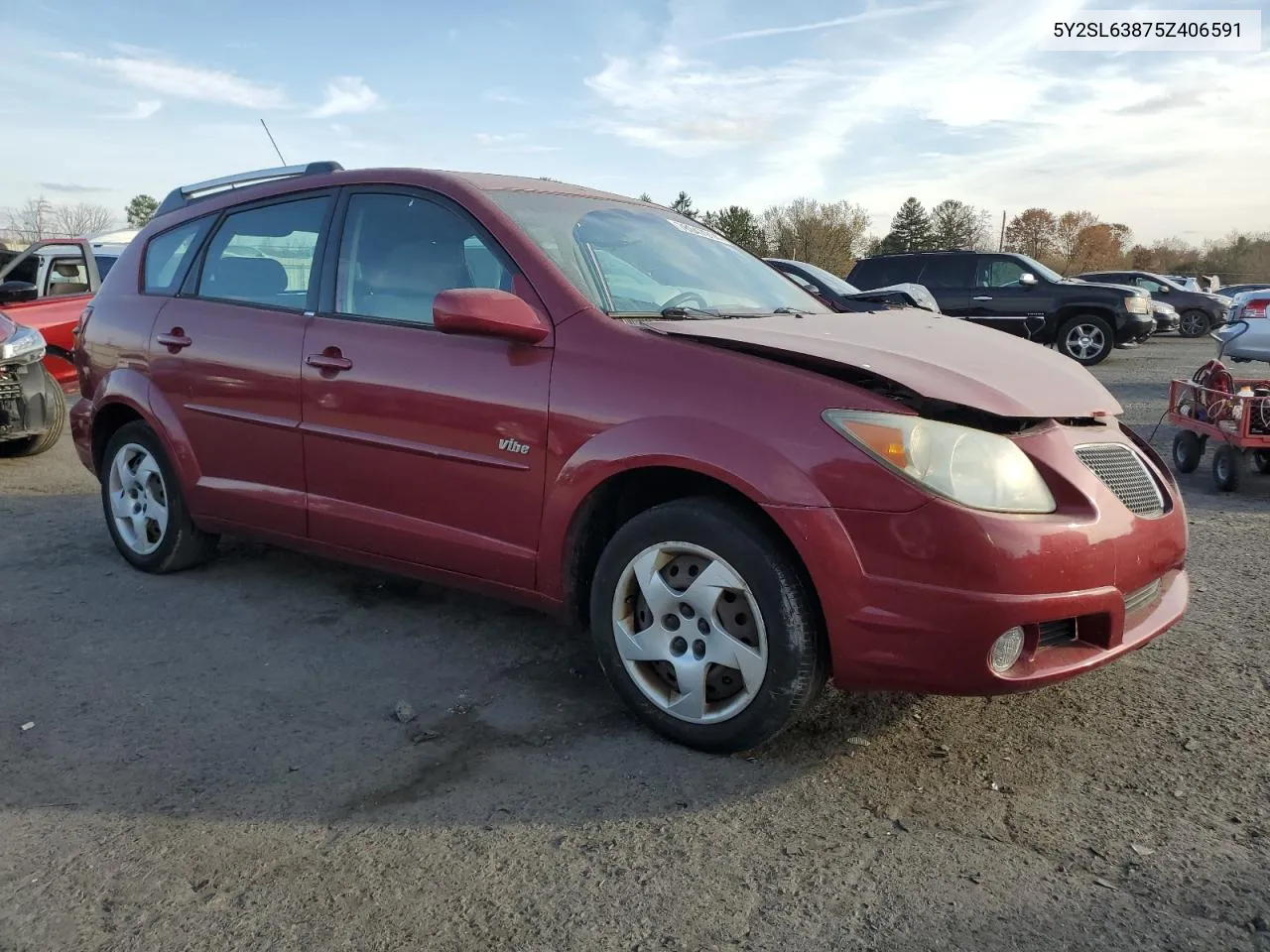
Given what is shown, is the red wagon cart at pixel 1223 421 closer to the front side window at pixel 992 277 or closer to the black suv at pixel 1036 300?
the black suv at pixel 1036 300

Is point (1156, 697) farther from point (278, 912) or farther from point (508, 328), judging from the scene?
point (278, 912)

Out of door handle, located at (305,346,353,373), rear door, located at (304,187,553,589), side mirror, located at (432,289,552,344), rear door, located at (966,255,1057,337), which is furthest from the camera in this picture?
rear door, located at (966,255,1057,337)

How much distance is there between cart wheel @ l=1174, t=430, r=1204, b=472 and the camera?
7.56m

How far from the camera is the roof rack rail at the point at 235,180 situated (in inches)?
171

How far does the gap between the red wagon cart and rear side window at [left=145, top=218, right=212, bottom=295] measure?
6386 millimetres

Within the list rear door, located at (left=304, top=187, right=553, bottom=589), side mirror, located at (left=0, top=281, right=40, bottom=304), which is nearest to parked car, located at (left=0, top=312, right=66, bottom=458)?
side mirror, located at (left=0, top=281, right=40, bottom=304)

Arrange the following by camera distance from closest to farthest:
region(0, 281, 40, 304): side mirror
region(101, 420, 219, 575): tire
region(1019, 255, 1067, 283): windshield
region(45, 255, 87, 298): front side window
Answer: region(101, 420, 219, 575): tire < region(0, 281, 40, 304): side mirror < region(45, 255, 87, 298): front side window < region(1019, 255, 1067, 283): windshield

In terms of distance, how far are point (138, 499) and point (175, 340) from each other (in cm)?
85

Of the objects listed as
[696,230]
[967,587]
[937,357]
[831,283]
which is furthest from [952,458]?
[831,283]

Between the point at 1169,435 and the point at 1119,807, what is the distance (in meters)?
7.62

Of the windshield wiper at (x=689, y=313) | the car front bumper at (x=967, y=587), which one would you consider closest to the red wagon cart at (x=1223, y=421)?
the car front bumper at (x=967, y=587)

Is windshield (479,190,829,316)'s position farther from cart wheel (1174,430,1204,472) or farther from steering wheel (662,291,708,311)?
cart wheel (1174,430,1204,472)

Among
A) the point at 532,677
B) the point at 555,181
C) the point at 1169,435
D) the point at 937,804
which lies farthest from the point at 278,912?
the point at 1169,435

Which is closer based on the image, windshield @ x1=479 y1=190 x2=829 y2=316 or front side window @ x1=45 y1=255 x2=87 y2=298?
windshield @ x1=479 y1=190 x2=829 y2=316
